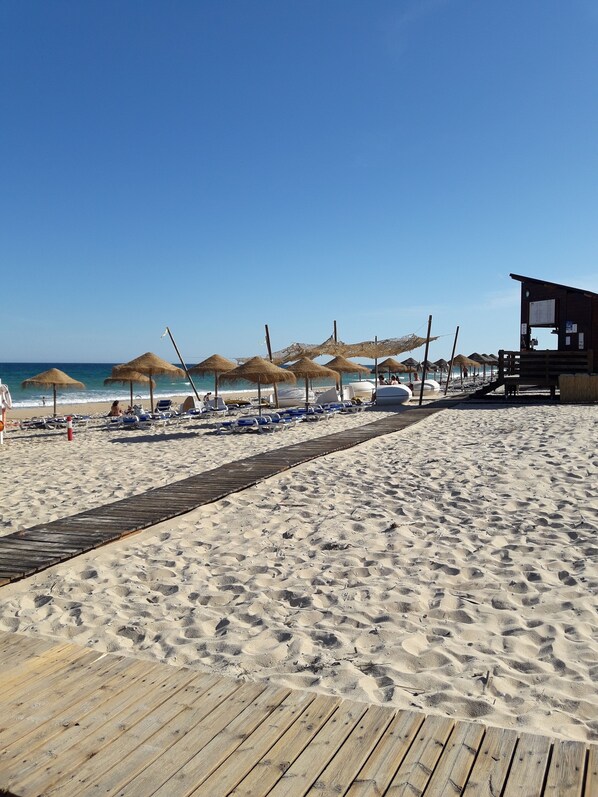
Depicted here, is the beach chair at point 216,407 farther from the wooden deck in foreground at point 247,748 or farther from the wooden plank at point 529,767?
the wooden plank at point 529,767

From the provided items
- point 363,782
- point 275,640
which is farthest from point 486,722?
point 275,640

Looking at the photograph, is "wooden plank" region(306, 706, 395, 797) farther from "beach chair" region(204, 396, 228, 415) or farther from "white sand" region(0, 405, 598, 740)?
"beach chair" region(204, 396, 228, 415)

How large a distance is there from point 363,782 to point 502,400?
1901cm

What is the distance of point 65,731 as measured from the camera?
234 centimetres

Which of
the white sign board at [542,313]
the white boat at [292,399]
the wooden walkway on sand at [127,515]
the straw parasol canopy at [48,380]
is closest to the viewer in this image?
the wooden walkway on sand at [127,515]

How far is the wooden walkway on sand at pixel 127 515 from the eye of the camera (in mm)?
4816

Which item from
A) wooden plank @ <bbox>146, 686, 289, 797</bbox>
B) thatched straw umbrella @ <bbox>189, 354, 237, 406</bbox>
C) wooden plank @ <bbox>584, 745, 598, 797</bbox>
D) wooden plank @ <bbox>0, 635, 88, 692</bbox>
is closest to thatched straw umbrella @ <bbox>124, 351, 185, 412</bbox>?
thatched straw umbrella @ <bbox>189, 354, 237, 406</bbox>

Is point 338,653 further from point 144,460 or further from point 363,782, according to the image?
point 144,460

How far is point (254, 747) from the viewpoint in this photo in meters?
2.21

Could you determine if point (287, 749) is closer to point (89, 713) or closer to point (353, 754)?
point (353, 754)

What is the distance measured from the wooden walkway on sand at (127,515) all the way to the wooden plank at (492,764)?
140 inches

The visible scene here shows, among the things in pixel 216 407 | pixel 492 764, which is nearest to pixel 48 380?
pixel 216 407

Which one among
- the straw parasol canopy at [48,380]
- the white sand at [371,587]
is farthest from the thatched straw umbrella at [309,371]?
the white sand at [371,587]

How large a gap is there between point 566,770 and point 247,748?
1.15 m
